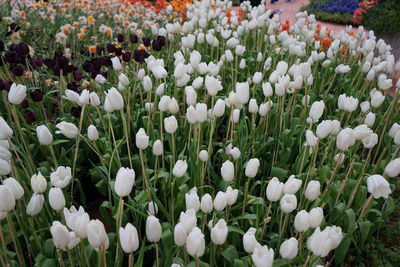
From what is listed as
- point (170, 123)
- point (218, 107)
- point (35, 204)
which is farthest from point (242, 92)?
point (35, 204)

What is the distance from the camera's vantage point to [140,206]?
1708 millimetres

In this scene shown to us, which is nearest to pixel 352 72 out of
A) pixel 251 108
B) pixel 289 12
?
pixel 251 108

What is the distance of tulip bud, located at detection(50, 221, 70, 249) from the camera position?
3.37 feet

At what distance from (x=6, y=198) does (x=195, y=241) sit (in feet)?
1.85

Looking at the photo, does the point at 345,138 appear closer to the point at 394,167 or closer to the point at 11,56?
the point at 394,167

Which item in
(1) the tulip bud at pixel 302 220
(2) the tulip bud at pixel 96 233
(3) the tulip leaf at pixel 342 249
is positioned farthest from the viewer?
(3) the tulip leaf at pixel 342 249

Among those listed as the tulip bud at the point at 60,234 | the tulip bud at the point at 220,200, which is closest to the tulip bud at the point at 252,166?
the tulip bud at the point at 220,200

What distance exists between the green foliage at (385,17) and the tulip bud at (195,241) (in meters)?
5.81

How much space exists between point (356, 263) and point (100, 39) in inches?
159

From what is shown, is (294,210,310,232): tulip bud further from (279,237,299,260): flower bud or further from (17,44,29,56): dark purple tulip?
(17,44,29,56): dark purple tulip

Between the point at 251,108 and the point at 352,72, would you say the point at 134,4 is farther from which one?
the point at 251,108

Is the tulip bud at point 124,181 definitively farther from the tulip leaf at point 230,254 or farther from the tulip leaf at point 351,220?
the tulip leaf at point 351,220

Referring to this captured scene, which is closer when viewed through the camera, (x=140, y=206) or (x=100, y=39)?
(x=140, y=206)

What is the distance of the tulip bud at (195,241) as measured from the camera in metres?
1.05
